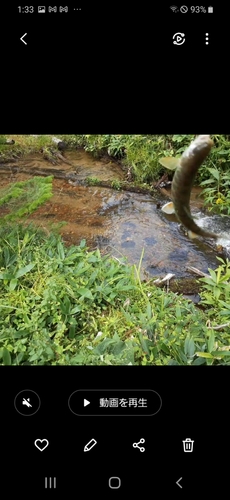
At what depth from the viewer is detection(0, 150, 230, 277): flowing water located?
3.73 meters

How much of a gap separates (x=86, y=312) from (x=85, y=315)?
2cm

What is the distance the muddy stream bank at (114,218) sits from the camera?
12.2 ft

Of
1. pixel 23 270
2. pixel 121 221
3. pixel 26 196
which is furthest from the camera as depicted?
pixel 121 221

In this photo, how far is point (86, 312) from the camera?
237 centimetres

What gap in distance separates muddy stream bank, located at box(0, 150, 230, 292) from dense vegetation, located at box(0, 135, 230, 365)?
0.67 m

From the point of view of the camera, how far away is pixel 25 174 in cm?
477
